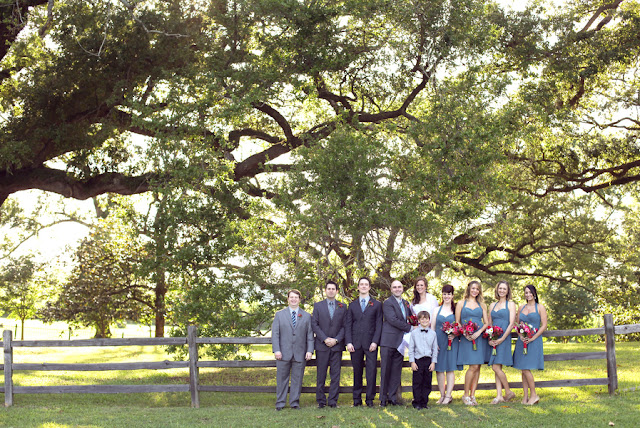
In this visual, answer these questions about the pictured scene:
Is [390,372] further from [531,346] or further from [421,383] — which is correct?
[531,346]

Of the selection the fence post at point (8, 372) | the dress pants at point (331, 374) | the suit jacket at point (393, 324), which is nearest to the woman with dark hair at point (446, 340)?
the suit jacket at point (393, 324)

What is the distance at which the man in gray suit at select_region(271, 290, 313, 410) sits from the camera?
9406 millimetres

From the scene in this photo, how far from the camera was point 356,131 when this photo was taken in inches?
531

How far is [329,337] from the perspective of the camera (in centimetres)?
934

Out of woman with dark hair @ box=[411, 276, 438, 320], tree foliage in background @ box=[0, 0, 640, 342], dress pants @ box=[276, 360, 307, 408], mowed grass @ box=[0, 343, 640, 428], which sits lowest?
mowed grass @ box=[0, 343, 640, 428]

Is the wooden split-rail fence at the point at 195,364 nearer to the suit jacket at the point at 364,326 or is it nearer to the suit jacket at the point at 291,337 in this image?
the suit jacket at the point at 291,337

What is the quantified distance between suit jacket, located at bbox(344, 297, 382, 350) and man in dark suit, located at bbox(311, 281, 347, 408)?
12 centimetres

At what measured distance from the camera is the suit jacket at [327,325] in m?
9.39

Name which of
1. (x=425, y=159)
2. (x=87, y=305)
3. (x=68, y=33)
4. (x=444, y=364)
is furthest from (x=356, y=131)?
(x=87, y=305)

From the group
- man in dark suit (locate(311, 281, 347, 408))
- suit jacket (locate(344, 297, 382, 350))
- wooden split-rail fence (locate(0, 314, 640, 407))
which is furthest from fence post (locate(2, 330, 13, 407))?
suit jacket (locate(344, 297, 382, 350))

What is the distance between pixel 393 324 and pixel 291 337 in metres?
1.60

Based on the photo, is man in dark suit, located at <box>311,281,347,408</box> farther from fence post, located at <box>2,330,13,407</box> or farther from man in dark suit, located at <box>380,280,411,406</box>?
fence post, located at <box>2,330,13,407</box>

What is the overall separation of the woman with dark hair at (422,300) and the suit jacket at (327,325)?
3.63ft

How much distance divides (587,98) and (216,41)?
36.0ft
